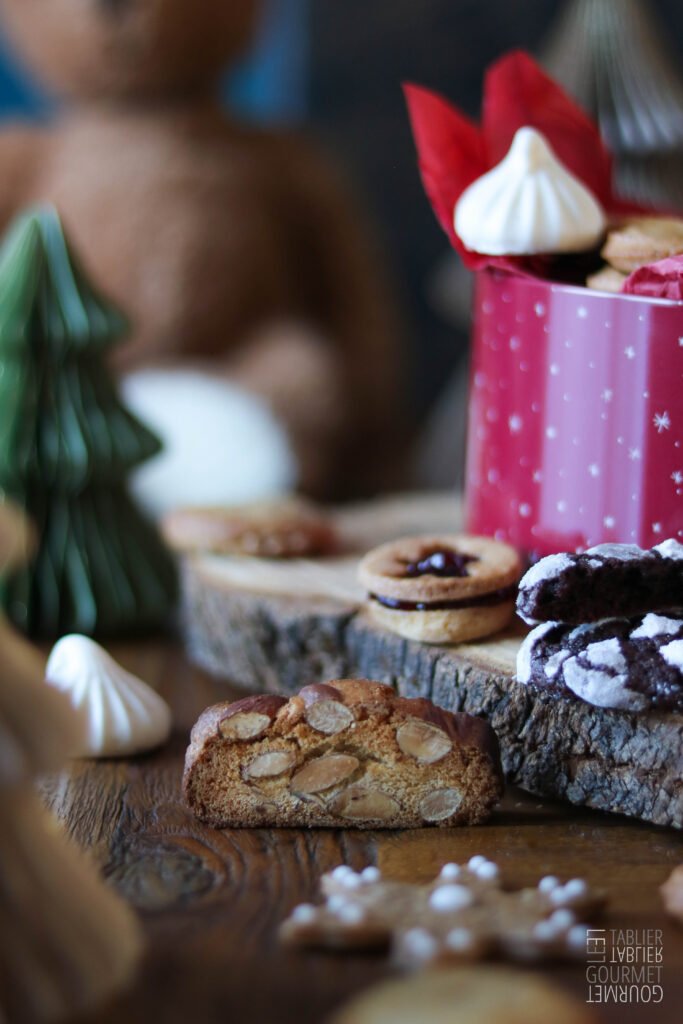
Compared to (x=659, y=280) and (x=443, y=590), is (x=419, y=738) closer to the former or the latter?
(x=443, y=590)

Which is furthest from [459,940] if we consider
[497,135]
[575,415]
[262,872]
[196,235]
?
[196,235]

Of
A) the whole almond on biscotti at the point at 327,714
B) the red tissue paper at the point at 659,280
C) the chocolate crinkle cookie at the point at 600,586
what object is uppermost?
the red tissue paper at the point at 659,280

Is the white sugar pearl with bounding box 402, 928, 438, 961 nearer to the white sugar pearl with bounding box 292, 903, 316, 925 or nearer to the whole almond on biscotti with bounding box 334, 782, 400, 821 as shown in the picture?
the white sugar pearl with bounding box 292, 903, 316, 925

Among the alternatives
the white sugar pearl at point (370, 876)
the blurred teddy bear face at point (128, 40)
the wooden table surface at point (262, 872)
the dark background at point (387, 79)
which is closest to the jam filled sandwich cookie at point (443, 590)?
the wooden table surface at point (262, 872)

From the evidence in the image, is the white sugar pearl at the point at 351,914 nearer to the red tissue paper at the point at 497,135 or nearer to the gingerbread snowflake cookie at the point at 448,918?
the gingerbread snowflake cookie at the point at 448,918

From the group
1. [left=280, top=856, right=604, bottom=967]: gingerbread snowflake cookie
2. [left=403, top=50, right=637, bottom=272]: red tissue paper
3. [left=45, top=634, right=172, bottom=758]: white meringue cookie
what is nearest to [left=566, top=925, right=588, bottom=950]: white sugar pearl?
[left=280, top=856, right=604, bottom=967]: gingerbread snowflake cookie

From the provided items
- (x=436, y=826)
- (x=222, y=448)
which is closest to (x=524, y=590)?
(x=436, y=826)

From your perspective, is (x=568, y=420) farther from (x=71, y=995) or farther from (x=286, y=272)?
(x=286, y=272)

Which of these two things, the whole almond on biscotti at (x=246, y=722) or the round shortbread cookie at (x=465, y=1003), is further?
the whole almond on biscotti at (x=246, y=722)
